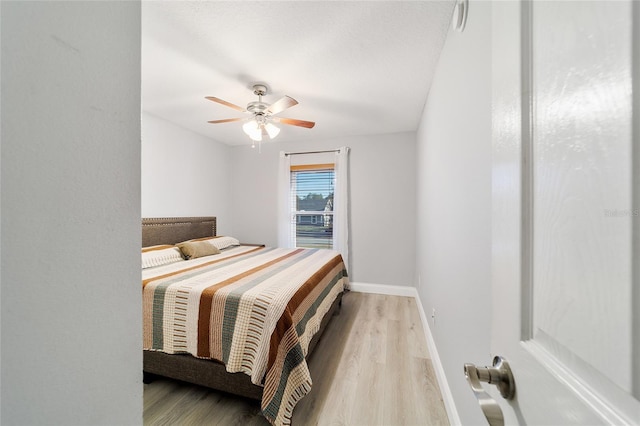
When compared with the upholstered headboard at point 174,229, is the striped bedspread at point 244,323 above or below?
below

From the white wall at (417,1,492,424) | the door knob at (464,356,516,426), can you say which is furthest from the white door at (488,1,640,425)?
the white wall at (417,1,492,424)

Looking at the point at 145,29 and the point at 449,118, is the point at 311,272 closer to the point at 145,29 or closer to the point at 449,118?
the point at 449,118

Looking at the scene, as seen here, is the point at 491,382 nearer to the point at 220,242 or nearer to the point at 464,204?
the point at 464,204

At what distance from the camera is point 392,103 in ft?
8.55

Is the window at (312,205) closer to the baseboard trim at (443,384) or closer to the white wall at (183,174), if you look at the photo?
the white wall at (183,174)

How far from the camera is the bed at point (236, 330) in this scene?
4.54ft

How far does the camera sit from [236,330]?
1.44 m

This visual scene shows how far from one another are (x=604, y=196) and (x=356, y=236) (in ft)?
11.5

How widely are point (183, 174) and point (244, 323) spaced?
2.75 meters

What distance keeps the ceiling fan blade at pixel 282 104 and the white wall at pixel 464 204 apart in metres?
1.13

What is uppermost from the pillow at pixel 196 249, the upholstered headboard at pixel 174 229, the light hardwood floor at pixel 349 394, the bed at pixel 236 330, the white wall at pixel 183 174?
the white wall at pixel 183 174

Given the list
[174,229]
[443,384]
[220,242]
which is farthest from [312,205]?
[443,384]
